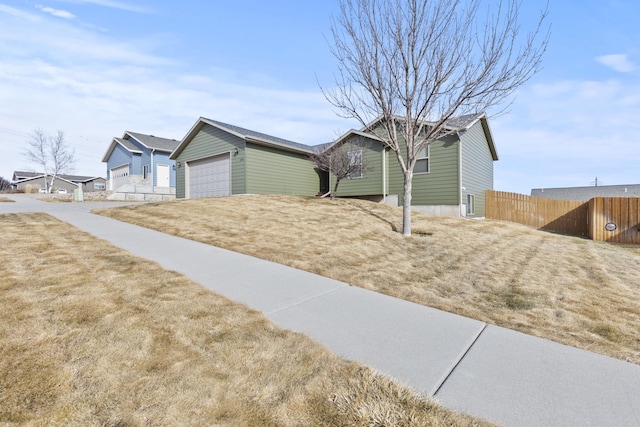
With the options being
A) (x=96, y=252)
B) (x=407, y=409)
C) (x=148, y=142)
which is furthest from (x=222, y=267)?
(x=148, y=142)

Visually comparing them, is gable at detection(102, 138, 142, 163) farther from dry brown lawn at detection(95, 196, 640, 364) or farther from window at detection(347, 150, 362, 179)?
window at detection(347, 150, 362, 179)

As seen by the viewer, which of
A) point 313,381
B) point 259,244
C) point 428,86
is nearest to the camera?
point 313,381

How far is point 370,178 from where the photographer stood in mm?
16094

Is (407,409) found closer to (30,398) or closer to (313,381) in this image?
(313,381)

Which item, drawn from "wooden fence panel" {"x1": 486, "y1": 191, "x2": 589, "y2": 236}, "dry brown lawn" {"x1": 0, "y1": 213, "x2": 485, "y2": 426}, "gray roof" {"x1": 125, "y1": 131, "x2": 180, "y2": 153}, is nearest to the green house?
"wooden fence panel" {"x1": 486, "y1": 191, "x2": 589, "y2": 236}

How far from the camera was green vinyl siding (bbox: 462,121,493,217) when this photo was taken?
14.5 metres

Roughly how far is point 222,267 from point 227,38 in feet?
28.3

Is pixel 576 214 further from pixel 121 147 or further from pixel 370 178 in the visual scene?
pixel 121 147

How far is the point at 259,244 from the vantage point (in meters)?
6.61

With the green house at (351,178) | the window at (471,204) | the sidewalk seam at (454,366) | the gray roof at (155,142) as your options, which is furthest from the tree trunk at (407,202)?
the gray roof at (155,142)

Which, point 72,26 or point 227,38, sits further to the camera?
point 227,38

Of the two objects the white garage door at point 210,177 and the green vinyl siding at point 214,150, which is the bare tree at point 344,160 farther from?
the white garage door at point 210,177

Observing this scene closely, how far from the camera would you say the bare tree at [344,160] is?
49.3ft

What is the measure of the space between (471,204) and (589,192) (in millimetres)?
29273
